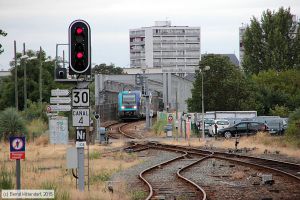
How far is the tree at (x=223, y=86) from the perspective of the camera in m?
78.2

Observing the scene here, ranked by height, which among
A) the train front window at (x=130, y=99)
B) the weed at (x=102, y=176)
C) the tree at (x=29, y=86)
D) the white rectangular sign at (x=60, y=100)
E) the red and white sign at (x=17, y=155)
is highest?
the tree at (x=29, y=86)

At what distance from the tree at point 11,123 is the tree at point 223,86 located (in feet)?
115

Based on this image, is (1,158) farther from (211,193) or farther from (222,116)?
(222,116)

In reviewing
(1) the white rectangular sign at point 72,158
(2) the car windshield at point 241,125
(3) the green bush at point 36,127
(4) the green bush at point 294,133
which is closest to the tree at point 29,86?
(3) the green bush at point 36,127

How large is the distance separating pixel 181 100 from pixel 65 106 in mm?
81329

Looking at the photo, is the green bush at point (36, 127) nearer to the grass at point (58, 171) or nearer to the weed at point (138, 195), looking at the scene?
the grass at point (58, 171)

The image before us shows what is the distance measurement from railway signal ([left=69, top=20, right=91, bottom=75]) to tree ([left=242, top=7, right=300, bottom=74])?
3329 inches

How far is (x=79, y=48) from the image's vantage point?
53.5ft

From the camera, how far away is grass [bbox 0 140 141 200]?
710 inches

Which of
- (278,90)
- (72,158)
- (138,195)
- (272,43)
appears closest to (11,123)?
(138,195)

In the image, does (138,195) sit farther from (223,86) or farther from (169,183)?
(223,86)

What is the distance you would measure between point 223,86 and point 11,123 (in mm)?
36437

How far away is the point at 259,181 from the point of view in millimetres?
22000

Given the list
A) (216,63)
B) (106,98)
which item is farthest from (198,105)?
(106,98)
